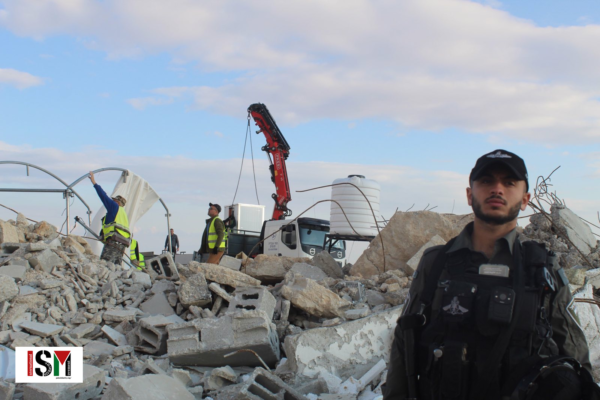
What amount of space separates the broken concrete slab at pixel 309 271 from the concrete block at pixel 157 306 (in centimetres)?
184

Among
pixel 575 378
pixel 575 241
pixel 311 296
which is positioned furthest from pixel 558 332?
pixel 575 241

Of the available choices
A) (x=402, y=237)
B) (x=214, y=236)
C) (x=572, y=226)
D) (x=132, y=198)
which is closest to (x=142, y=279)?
(x=214, y=236)

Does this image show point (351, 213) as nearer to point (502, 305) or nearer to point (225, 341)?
point (225, 341)

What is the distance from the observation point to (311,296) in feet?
19.4

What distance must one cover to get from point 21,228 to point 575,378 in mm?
10705

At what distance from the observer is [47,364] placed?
4973 millimetres

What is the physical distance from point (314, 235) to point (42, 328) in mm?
8432

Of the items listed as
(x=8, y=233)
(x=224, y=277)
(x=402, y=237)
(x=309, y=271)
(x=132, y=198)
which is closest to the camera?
(x=224, y=277)

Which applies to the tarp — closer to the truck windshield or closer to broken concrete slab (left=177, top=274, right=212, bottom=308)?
the truck windshield

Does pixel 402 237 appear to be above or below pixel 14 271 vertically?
above

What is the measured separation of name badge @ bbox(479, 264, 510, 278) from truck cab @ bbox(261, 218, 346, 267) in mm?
10889

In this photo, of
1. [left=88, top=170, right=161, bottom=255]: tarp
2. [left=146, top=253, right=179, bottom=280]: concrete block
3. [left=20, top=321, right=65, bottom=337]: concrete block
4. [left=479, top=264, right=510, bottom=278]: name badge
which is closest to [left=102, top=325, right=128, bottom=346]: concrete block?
[left=20, top=321, right=65, bottom=337]: concrete block

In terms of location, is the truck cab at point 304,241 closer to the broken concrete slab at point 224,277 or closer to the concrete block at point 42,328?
the broken concrete slab at point 224,277

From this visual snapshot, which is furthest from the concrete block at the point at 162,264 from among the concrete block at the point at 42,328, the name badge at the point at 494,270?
the name badge at the point at 494,270
